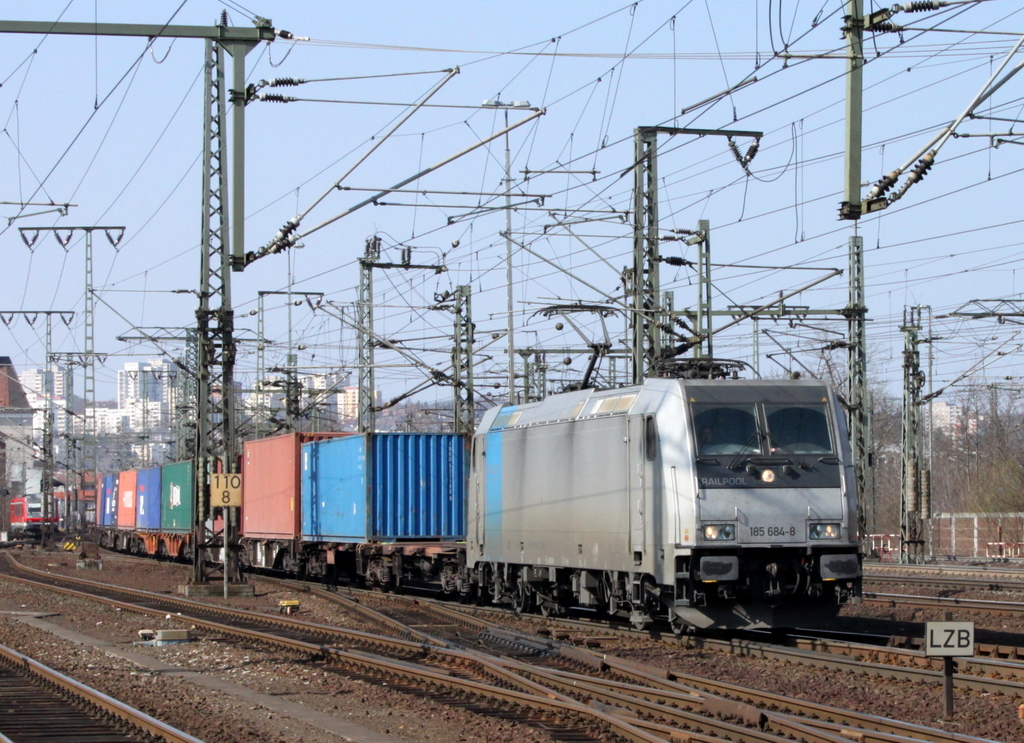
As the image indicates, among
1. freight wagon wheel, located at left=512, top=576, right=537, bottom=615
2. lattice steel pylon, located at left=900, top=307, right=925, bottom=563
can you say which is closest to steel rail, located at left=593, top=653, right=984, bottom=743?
freight wagon wheel, located at left=512, top=576, right=537, bottom=615

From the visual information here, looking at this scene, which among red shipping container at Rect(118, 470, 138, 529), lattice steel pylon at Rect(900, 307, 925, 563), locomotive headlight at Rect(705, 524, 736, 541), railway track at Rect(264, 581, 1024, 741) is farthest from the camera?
red shipping container at Rect(118, 470, 138, 529)

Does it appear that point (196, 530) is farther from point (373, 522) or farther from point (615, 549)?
point (615, 549)

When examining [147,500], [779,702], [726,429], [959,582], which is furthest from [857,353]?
[147,500]

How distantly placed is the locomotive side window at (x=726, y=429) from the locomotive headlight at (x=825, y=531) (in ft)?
3.73

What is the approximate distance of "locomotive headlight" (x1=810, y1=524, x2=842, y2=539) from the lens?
1551 cm

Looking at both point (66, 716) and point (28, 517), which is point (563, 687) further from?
point (28, 517)

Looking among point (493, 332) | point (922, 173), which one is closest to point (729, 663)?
point (922, 173)

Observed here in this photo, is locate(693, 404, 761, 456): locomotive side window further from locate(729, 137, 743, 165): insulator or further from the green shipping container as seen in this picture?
the green shipping container

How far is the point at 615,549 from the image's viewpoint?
16719 mm

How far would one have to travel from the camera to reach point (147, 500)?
165ft

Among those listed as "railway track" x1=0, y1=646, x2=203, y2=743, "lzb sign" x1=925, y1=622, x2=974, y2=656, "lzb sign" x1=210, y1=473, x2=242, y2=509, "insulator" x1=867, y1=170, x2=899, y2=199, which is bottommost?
"railway track" x1=0, y1=646, x2=203, y2=743

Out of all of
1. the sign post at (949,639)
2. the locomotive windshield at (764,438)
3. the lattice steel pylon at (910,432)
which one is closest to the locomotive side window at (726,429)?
the locomotive windshield at (764,438)

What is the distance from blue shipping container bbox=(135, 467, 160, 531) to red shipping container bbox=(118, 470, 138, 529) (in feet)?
3.37

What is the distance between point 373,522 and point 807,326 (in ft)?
48.3
